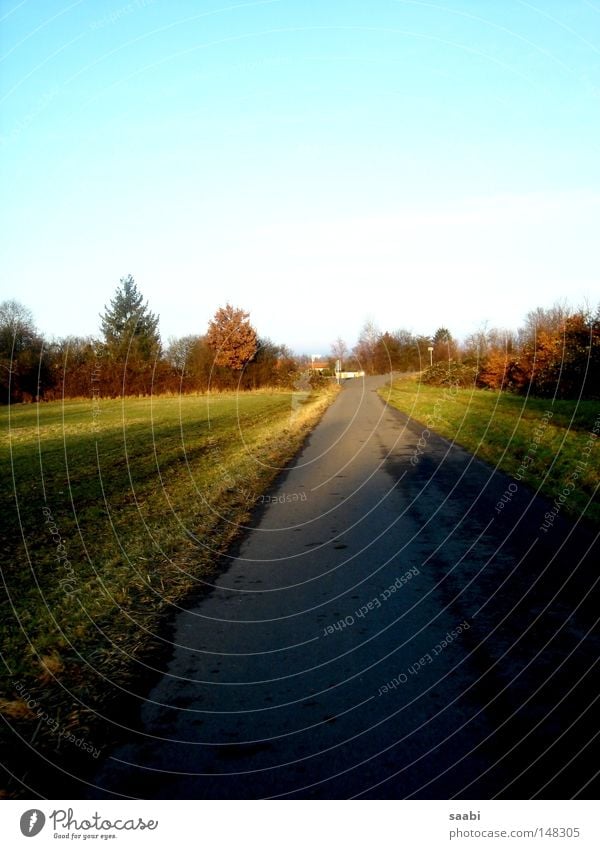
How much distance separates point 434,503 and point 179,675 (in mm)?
5814

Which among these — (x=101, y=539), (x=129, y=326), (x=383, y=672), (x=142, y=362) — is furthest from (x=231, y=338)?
(x=383, y=672)

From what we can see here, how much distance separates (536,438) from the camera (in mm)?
15727

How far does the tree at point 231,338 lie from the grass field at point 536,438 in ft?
24.2

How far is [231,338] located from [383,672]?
868 inches

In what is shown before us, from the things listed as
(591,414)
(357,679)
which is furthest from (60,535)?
(591,414)

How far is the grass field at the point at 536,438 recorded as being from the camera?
1045cm

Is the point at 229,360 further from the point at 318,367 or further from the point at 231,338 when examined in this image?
the point at 318,367

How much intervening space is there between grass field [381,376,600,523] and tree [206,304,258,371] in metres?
7.37

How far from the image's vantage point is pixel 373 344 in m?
43.3

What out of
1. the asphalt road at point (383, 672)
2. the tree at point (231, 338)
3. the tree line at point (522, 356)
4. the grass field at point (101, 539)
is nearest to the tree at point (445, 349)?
the tree line at point (522, 356)

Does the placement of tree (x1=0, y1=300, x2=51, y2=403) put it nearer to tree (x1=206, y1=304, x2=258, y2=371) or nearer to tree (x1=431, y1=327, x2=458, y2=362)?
tree (x1=206, y1=304, x2=258, y2=371)

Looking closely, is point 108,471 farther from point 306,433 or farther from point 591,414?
point 591,414

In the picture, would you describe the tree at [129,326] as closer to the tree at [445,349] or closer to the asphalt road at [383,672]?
the asphalt road at [383,672]

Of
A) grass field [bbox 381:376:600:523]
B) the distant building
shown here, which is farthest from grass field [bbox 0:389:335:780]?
the distant building
